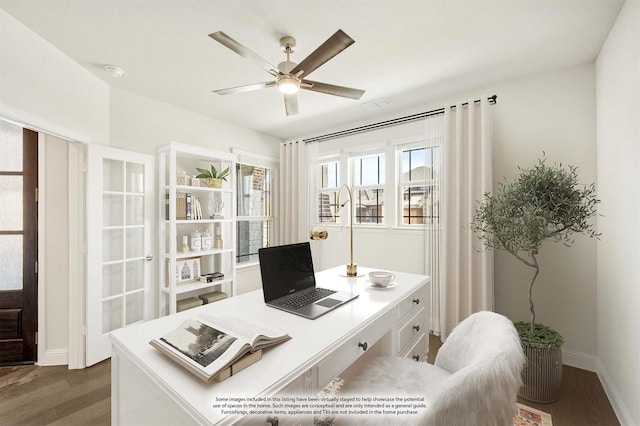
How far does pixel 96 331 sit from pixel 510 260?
3.84 metres

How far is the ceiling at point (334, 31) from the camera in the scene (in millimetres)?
1747

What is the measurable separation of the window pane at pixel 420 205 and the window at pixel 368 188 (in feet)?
1.04

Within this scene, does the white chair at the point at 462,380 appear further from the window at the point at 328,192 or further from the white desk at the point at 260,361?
the window at the point at 328,192

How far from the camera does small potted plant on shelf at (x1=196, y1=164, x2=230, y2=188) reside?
10.8ft

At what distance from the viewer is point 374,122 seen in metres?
3.68

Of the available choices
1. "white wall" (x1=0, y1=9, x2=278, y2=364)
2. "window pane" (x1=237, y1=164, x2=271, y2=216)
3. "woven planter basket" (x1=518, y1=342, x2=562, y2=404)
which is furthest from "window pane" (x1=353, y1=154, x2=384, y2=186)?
"woven planter basket" (x1=518, y1=342, x2=562, y2=404)

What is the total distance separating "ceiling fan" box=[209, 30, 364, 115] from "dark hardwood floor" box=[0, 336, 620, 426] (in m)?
2.38

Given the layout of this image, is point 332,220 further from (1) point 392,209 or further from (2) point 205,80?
(2) point 205,80

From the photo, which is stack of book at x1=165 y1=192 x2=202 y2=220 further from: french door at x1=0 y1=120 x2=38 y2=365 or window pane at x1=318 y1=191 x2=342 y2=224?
window pane at x1=318 y1=191 x2=342 y2=224

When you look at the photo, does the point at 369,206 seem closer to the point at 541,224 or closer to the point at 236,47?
the point at 541,224

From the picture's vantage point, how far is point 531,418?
1.86 metres

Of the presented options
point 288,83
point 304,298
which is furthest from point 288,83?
point 304,298

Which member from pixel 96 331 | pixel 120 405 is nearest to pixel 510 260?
pixel 120 405

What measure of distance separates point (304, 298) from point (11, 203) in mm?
2887
